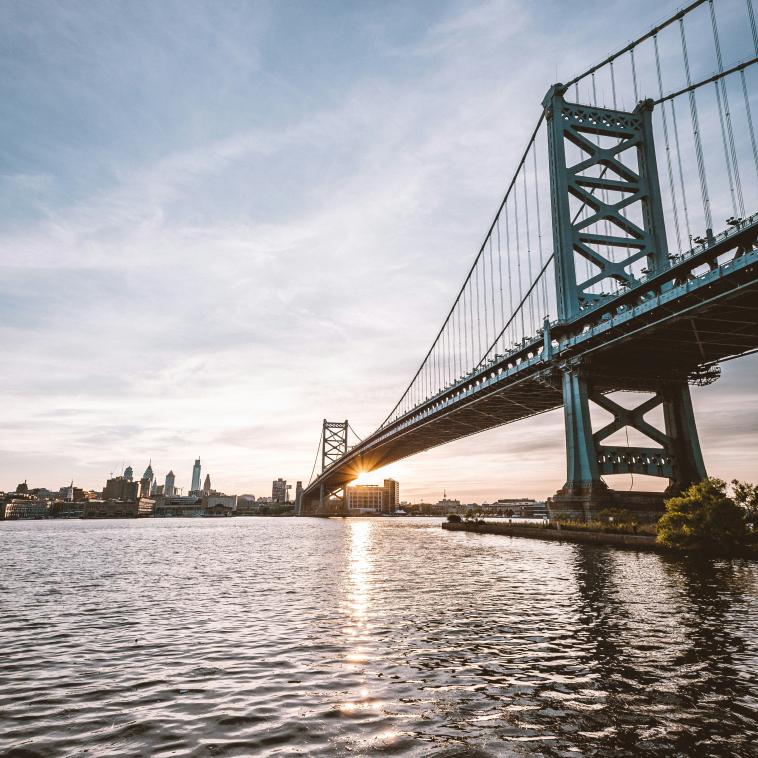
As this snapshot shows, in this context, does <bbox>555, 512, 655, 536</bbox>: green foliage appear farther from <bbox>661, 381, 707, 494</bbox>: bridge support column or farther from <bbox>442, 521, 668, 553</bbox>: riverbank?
<bbox>661, 381, 707, 494</bbox>: bridge support column

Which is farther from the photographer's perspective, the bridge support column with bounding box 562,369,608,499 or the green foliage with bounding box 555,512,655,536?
the bridge support column with bounding box 562,369,608,499

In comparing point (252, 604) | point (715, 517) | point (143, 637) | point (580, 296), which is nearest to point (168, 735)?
point (143, 637)

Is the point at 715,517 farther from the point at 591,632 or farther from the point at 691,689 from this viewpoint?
the point at 691,689

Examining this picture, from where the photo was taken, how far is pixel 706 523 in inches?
968

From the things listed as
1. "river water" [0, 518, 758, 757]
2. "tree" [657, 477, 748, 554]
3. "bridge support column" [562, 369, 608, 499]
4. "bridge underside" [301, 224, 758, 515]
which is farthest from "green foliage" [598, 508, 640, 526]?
"river water" [0, 518, 758, 757]

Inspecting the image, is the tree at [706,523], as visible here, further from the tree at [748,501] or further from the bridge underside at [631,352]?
the bridge underside at [631,352]

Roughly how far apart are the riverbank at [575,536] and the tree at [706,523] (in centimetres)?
149

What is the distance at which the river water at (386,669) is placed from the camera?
→ 5.99m

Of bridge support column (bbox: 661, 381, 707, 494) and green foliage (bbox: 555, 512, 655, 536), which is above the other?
bridge support column (bbox: 661, 381, 707, 494)

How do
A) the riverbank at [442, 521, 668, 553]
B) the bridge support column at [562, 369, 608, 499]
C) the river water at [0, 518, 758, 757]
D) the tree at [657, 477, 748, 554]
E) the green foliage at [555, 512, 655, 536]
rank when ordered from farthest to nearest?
the bridge support column at [562, 369, 608, 499], the green foliage at [555, 512, 655, 536], the riverbank at [442, 521, 668, 553], the tree at [657, 477, 748, 554], the river water at [0, 518, 758, 757]

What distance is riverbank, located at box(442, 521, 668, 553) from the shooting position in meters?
29.0

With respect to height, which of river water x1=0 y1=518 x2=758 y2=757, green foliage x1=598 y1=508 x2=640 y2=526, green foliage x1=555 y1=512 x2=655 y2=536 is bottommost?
river water x1=0 y1=518 x2=758 y2=757

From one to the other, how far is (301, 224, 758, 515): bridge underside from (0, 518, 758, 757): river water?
20.7 m

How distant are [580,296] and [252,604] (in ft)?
134
